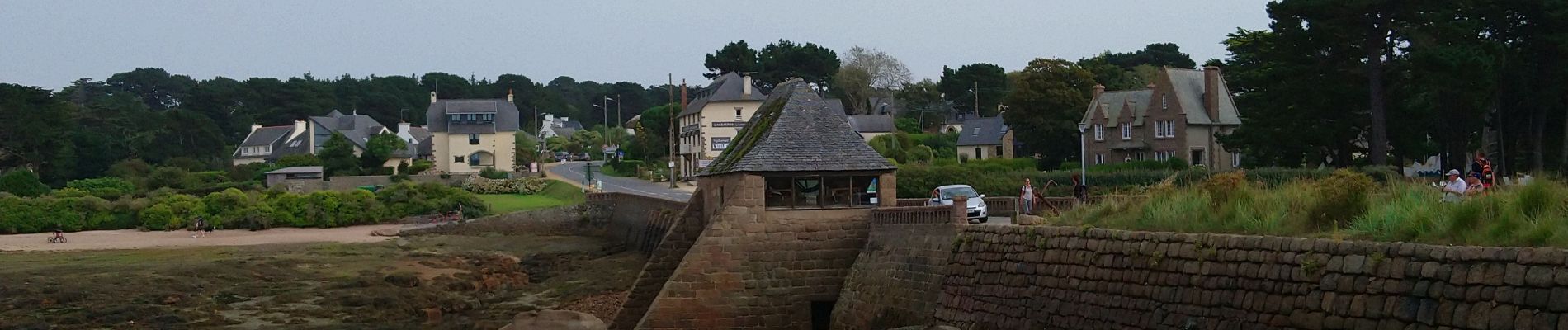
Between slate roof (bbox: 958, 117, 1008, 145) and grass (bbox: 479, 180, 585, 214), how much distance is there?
72.5 ft

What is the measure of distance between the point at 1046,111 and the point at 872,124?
27.7m

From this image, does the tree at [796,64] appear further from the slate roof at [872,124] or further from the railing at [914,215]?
the railing at [914,215]

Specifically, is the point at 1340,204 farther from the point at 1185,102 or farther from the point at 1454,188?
the point at 1185,102

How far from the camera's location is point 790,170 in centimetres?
2364

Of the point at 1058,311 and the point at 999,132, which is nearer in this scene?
the point at 1058,311

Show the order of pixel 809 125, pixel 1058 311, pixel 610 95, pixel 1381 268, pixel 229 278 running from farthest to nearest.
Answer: pixel 610 95 < pixel 229 278 < pixel 809 125 < pixel 1058 311 < pixel 1381 268

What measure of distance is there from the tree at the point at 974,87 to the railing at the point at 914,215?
8482 centimetres

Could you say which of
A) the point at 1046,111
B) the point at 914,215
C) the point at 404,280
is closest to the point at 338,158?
the point at 1046,111

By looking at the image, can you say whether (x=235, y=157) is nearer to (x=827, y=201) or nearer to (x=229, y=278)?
(x=229, y=278)

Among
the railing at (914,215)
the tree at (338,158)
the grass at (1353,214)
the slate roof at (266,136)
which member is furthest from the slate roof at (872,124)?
the grass at (1353,214)

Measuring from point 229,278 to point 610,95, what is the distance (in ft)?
511

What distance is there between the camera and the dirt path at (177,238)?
48031 mm

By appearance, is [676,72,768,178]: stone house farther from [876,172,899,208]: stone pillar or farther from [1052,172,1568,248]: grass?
[1052,172,1568,248]: grass

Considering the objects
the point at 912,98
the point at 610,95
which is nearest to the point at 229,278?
the point at 912,98
